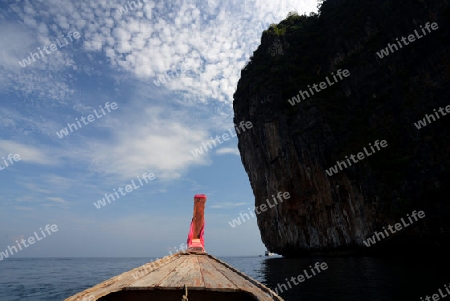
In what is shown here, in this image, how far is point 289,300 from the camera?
361 inches

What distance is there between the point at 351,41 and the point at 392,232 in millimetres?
22949

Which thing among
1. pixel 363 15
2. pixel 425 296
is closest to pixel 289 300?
pixel 425 296

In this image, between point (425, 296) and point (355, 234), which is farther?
point (355, 234)

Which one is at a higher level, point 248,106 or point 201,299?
point 248,106

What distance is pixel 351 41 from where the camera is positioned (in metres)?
32.4

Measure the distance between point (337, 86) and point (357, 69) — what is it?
305cm

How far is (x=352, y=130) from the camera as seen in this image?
94.6ft

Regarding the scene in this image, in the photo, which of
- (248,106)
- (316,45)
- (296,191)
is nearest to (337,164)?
(296,191)

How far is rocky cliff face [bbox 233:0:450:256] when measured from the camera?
2305 centimetres

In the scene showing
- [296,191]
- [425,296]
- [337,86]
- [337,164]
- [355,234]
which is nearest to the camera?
[425,296]

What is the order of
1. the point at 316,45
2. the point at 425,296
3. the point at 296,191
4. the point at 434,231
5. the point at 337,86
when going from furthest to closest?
1. the point at 316,45
2. the point at 337,86
3. the point at 296,191
4. the point at 434,231
5. the point at 425,296

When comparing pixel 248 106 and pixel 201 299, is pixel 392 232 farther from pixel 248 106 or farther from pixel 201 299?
pixel 201 299

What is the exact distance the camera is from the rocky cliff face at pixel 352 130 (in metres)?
23.0

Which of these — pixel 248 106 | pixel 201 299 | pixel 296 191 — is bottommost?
pixel 201 299
